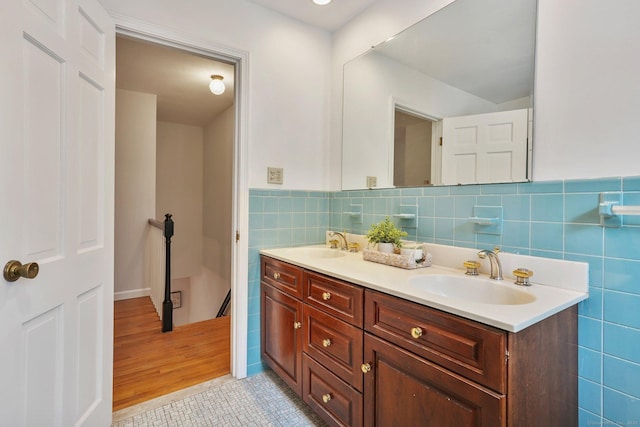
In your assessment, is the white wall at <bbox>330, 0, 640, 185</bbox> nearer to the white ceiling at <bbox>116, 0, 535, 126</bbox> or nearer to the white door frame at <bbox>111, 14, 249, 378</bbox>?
the white ceiling at <bbox>116, 0, 535, 126</bbox>

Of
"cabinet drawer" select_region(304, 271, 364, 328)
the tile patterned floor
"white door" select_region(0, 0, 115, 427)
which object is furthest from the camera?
the tile patterned floor

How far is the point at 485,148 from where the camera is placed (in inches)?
59.2

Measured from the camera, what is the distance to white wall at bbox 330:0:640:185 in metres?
1.09

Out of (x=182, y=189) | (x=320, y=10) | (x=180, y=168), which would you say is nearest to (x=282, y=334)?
(x=320, y=10)

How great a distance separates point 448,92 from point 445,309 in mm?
1224

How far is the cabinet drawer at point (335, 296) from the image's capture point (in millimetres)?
1328

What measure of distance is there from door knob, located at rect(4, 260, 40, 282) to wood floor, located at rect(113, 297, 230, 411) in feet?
3.99

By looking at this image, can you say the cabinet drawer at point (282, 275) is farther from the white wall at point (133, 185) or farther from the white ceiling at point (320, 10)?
the white wall at point (133, 185)

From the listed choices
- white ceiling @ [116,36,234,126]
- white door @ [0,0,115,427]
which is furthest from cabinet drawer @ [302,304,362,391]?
white ceiling @ [116,36,234,126]

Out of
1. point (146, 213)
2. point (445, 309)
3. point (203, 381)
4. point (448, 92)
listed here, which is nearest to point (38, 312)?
point (203, 381)

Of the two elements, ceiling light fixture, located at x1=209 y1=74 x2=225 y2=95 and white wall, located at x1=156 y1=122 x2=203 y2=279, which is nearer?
ceiling light fixture, located at x1=209 y1=74 x2=225 y2=95

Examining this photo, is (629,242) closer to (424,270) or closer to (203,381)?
(424,270)

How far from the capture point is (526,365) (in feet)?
2.95

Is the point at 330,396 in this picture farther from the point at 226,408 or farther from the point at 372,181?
the point at 372,181
